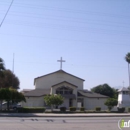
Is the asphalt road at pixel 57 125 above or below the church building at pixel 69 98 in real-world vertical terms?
below

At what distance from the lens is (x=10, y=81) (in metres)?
73.9

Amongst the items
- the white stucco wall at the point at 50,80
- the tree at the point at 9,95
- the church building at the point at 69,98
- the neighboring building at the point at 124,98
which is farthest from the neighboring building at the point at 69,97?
the tree at the point at 9,95

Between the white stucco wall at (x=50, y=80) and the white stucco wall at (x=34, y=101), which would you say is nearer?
the white stucco wall at (x=34, y=101)

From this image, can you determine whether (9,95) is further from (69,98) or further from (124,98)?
(124,98)

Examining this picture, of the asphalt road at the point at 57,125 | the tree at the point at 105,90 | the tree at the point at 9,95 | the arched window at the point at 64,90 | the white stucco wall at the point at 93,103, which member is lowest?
the asphalt road at the point at 57,125

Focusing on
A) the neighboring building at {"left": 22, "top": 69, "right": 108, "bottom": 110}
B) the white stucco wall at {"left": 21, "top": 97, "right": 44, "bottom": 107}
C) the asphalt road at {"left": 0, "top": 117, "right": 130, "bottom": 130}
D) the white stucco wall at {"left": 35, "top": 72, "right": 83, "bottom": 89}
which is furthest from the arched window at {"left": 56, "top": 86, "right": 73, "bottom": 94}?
the asphalt road at {"left": 0, "top": 117, "right": 130, "bottom": 130}

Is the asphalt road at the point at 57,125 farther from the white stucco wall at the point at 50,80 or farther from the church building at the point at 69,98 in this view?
the white stucco wall at the point at 50,80

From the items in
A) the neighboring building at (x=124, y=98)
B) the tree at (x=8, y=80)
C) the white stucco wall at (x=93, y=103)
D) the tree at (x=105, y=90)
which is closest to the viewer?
the white stucco wall at (x=93, y=103)

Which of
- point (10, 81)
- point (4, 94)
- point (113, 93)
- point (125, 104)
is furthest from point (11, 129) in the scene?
point (113, 93)

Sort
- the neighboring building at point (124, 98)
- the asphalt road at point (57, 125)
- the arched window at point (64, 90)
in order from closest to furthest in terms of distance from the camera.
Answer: the asphalt road at point (57, 125), the arched window at point (64, 90), the neighboring building at point (124, 98)

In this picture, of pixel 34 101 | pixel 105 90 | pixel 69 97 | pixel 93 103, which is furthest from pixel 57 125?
pixel 105 90

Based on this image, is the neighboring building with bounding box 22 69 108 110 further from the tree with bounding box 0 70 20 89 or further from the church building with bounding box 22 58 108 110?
the tree with bounding box 0 70 20 89

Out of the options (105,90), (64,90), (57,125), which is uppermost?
(105,90)

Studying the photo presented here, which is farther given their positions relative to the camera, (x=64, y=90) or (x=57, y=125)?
(x=64, y=90)
